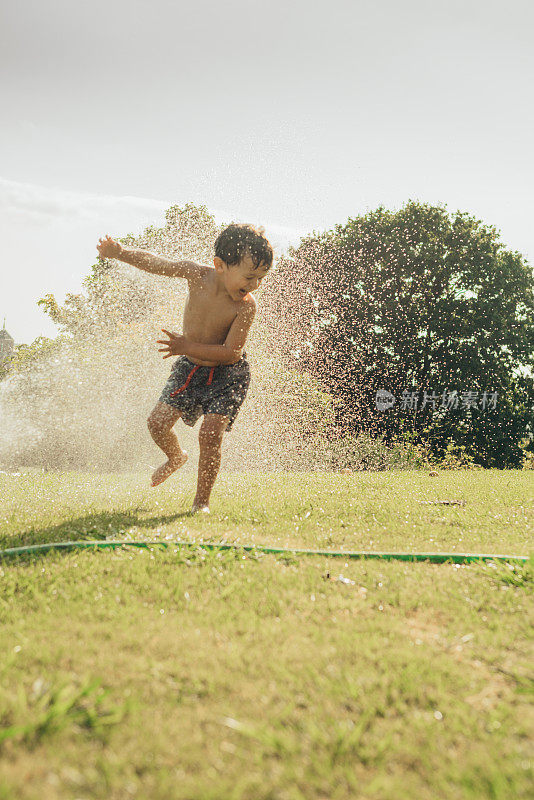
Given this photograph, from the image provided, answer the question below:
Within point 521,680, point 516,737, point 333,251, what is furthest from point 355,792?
point 333,251

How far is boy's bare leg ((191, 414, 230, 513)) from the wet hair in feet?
3.35

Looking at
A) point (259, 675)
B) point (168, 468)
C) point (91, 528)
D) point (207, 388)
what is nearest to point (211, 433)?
point (207, 388)

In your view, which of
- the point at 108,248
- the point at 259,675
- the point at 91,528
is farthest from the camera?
the point at 108,248

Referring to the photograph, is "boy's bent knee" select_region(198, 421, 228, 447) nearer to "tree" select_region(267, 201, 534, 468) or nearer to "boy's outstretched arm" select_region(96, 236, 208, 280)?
"boy's outstretched arm" select_region(96, 236, 208, 280)

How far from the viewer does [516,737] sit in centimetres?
112

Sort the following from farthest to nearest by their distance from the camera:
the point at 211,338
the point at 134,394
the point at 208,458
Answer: the point at 134,394 → the point at 211,338 → the point at 208,458

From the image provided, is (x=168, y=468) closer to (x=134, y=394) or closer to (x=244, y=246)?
(x=244, y=246)

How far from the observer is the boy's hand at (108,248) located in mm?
3381

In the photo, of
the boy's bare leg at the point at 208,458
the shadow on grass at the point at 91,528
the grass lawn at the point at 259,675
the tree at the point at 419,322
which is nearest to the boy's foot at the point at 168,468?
the boy's bare leg at the point at 208,458

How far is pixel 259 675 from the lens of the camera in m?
1.34

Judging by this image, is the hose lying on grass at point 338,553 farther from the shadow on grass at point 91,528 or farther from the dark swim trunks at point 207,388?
the dark swim trunks at point 207,388

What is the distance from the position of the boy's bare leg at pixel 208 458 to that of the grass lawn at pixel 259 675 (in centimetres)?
84

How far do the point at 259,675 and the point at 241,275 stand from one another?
102 inches

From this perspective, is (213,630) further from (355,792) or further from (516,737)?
(516,737)
